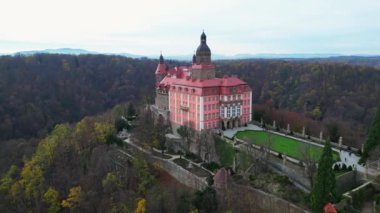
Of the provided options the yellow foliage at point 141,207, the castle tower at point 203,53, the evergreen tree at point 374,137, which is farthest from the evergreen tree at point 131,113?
the evergreen tree at point 374,137

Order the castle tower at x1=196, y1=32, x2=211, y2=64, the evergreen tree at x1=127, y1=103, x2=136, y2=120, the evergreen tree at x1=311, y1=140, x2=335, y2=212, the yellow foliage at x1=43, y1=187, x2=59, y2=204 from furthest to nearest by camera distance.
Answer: the evergreen tree at x1=127, y1=103, x2=136, y2=120, the castle tower at x1=196, y1=32, x2=211, y2=64, the yellow foliage at x1=43, y1=187, x2=59, y2=204, the evergreen tree at x1=311, y1=140, x2=335, y2=212

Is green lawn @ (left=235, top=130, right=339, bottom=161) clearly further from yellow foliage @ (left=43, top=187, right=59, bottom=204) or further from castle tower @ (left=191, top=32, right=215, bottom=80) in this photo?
yellow foliage @ (left=43, top=187, right=59, bottom=204)

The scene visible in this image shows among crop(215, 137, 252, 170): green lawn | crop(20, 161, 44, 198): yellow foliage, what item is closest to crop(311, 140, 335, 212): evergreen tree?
crop(215, 137, 252, 170): green lawn

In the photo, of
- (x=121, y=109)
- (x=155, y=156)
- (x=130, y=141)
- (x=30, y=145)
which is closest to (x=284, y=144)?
(x=155, y=156)

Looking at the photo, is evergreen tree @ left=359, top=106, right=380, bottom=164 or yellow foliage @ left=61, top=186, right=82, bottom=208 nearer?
evergreen tree @ left=359, top=106, right=380, bottom=164

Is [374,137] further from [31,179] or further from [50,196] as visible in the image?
[31,179]

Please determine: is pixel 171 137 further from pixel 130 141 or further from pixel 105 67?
pixel 105 67

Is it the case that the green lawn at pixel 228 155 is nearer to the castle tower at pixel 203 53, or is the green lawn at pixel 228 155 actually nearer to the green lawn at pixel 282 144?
the green lawn at pixel 282 144
